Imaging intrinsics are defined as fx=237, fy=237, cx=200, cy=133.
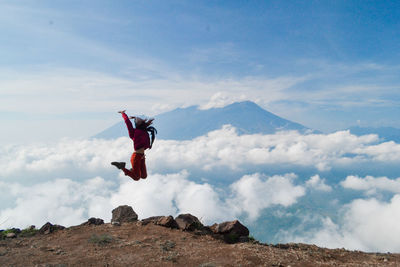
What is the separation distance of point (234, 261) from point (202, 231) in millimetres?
3424

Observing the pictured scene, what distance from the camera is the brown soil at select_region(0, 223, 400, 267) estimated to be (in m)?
7.02

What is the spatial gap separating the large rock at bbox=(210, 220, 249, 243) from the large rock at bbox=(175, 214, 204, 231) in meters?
0.81

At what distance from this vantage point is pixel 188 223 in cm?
1039

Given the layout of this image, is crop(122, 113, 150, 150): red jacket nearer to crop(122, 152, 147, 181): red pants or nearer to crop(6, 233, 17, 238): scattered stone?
crop(122, 152, 147, 181): red pants

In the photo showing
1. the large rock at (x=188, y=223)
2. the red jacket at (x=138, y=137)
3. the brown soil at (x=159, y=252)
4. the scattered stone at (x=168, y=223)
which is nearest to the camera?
the brown soil at (x=159, y=252)

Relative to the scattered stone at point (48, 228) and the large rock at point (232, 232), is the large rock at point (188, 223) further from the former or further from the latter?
the scattered stone at point (48, 228)

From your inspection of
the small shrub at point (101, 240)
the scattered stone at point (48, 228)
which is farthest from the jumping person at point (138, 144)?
the scattered stone at point (48, 228)

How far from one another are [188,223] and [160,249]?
8.50 feet

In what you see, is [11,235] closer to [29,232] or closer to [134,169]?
[29,232]

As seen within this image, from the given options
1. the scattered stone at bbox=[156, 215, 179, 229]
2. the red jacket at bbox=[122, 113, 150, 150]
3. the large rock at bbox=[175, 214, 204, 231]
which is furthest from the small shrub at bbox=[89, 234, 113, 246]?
the red jacket at bbox=[122, 113, 150, 150]

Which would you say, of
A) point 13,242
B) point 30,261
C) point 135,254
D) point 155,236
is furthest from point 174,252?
point 13,242

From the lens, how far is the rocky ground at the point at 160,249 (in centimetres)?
707

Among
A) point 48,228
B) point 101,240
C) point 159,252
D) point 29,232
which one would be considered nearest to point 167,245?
point 159,252

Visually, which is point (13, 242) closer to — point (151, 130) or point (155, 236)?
point (155, 236)
